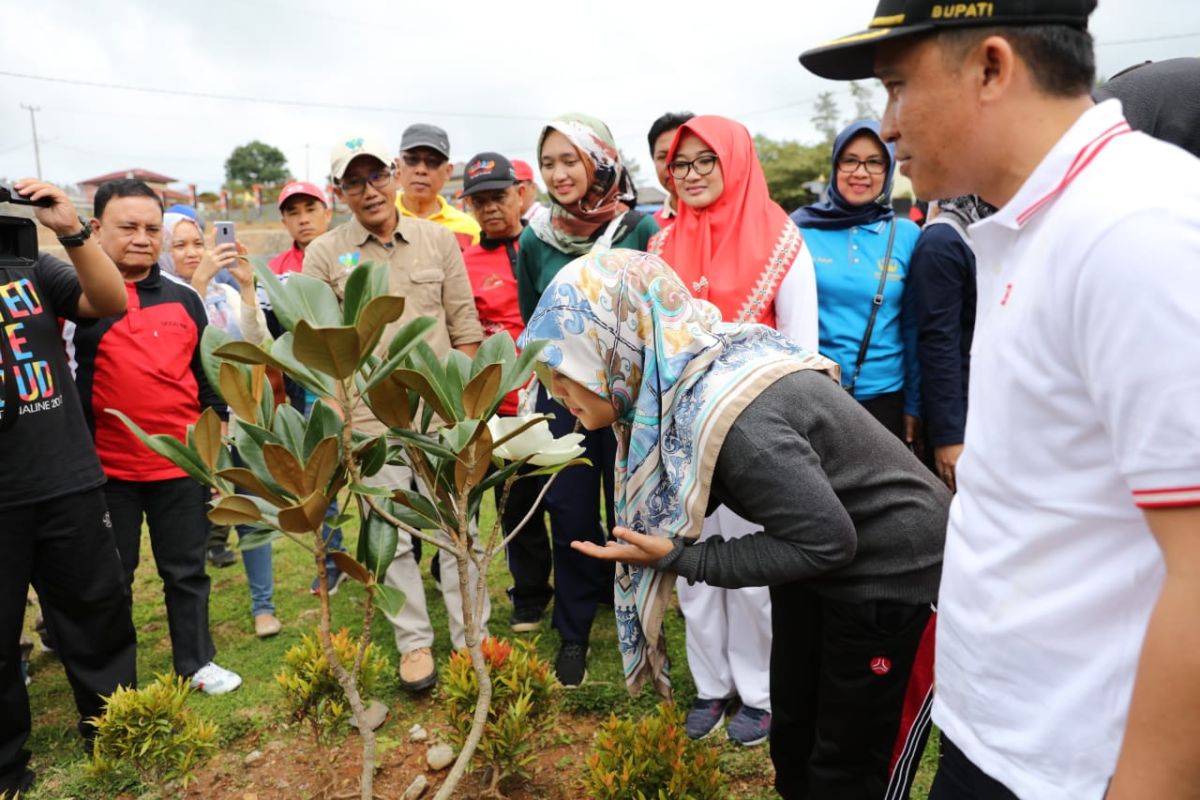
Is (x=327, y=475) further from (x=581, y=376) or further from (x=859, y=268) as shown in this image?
(x=859, y=268)

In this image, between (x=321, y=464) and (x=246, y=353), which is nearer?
(x=246, y=353)

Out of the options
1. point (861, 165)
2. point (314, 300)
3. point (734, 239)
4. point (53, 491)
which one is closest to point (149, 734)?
point (53, 491)

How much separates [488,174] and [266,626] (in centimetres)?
232

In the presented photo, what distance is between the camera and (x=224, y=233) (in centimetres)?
346

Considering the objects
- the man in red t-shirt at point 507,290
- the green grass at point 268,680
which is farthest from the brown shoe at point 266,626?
the man in red t-shirt at point 507,290

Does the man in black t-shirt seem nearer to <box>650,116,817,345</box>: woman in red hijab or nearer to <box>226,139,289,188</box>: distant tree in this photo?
<box>650,116,817,345</box>: woman in red hijab

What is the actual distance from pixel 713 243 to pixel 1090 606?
83.2 inches

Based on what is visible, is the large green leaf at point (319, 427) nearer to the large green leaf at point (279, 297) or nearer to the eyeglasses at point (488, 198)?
the large green leaf at point (279, 297)

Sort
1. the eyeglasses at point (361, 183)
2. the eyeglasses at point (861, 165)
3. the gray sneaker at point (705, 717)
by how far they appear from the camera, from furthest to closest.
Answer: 1. the eyeglasses at point (361, 183)
2. the eyeglasses at point (861, 165)
3. the gray sneaker at point (705, 717)

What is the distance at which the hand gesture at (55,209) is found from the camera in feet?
7.84

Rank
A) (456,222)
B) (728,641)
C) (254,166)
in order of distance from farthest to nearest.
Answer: (254,166), (456,222), (728,641)

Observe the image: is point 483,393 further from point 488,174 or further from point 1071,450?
point 488,174

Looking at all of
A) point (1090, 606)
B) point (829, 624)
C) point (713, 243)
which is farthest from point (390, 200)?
point (1090, 606)

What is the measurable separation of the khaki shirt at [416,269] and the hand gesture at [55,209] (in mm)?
806
